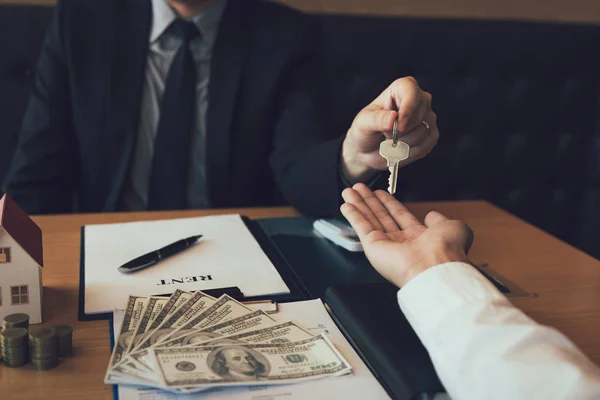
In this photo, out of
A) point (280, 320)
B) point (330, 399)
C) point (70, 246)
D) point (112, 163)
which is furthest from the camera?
point (112, 163)

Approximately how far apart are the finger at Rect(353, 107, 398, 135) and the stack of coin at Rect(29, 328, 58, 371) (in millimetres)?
479

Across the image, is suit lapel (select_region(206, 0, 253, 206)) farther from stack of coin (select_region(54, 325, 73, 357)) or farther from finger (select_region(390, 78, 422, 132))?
stack of coin (select_region(54, 325, 73, 357))

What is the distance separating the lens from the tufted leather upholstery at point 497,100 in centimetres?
179

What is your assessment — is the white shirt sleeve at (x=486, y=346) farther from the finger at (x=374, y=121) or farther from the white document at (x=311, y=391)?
the finger at (x=374, y=121)

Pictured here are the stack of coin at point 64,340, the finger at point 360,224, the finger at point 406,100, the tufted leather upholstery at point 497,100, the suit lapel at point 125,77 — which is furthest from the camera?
the tufted leather upholstery at point 497,100

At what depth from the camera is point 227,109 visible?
A: 1.33 meters

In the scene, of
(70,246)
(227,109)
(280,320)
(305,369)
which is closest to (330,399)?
(305,369)

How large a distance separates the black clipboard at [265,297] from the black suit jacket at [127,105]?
0.90ft

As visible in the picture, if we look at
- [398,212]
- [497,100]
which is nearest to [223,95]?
[398,212]

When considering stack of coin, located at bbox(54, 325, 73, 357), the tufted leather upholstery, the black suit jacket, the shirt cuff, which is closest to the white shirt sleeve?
the shirt cuff

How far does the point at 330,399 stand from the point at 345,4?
1538mm

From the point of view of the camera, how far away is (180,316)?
2.22 feet

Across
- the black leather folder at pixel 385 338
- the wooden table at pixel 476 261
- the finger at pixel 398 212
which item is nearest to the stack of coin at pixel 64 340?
the wooden table at pixel 476 261

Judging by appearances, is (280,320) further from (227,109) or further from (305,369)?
(227,109)
